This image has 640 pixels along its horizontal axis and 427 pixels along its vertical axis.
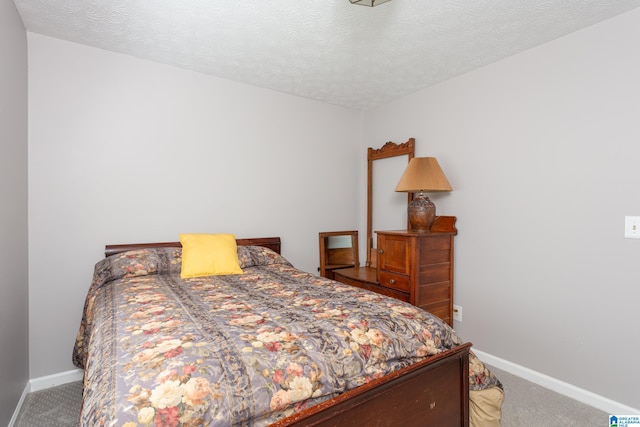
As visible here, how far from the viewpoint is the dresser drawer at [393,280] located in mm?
2545

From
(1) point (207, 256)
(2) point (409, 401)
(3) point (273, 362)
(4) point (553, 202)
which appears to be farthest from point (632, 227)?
(1) point (207, 256)

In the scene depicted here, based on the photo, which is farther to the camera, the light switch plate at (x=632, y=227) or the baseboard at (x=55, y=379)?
the baseboard at (x=55, y=379)

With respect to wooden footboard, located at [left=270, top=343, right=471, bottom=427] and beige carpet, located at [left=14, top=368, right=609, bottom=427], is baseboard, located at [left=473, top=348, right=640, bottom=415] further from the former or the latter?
wooden footboard, located at [left=270, top=343, right=471, bottom=427]

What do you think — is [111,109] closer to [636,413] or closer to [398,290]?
[398,290]

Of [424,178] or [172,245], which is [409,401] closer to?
[424,178]

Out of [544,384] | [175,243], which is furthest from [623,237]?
[175,243]

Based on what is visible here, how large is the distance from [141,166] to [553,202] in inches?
119

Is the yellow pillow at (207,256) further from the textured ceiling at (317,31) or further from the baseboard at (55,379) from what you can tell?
the textured ceiling at (317,31)

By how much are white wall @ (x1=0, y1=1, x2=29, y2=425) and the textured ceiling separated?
31 centimetres

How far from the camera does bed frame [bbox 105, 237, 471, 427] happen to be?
103 centimetres

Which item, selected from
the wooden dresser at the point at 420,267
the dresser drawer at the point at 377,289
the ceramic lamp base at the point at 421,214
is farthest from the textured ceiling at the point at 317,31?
the dresser drawer at the point at 377,289

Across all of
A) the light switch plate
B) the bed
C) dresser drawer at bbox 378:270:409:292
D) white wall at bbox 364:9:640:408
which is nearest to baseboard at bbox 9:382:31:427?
the bed

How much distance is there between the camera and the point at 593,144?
6.67ft

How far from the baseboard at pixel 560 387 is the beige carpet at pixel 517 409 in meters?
0.04
